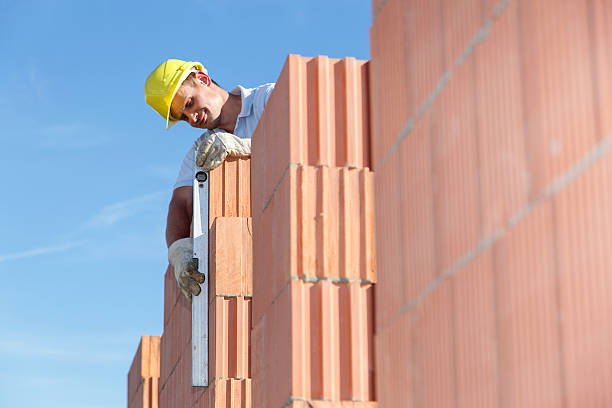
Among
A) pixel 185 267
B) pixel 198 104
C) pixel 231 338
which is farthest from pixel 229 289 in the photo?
pixel 198 104

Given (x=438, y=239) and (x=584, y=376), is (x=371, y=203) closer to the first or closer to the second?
(x=438, y=239)

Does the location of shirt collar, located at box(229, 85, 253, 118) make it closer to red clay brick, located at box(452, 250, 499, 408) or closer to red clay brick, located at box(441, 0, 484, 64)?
red clay brick, located at box(441, 0, 484, 64)

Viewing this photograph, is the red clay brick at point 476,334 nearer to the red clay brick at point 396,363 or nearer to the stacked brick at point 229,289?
the red clay brick at point 396,363

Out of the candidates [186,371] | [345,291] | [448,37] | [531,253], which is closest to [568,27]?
[531,253]

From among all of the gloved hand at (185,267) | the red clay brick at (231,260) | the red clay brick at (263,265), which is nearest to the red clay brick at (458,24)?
the red clay brick at (263,265)

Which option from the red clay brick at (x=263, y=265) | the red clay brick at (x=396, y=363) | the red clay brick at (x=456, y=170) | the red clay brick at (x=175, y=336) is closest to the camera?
the red clay brick at (x=456, y=170)

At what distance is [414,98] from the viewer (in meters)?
4.68

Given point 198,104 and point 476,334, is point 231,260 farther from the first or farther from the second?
point 476,334

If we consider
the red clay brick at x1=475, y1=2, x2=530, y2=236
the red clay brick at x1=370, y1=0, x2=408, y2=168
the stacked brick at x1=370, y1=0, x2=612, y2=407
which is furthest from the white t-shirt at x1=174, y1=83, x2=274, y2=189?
the red clay brick at x1=475, y1=2, x2=530, y2=236

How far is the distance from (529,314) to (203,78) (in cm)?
756

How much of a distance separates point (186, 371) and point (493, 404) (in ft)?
25.1

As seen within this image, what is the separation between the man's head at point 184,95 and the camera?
1048 cm

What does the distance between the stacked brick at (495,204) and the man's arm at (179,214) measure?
18.7 feet

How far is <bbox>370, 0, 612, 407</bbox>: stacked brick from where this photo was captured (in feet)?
10.3
